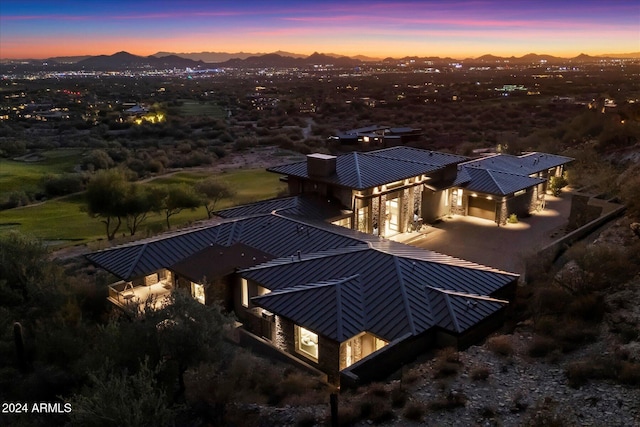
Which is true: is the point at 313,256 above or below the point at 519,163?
below

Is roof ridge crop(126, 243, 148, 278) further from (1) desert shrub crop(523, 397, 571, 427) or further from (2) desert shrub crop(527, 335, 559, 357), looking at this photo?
(1) desert shrub crop(523, 397, 571, 427)

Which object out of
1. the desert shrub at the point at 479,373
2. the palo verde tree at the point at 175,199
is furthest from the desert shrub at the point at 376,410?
the palo verde tree at the point at 175,199

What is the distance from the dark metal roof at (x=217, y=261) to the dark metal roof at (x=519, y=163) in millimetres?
18605

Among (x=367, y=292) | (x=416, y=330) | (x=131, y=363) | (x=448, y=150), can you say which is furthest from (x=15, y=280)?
(x=448, y=150)

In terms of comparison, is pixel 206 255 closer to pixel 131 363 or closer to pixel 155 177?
pixel 131 363

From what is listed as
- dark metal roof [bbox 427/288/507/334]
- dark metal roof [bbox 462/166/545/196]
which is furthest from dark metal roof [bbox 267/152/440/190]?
dark metal roof [bbox 427/288/507/334]

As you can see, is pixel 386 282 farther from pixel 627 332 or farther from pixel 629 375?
pixel 629 375

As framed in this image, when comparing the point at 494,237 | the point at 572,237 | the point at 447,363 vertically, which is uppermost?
the point at 447,363

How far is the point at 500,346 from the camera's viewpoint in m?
14.7

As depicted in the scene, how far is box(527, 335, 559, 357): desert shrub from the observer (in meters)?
14.5

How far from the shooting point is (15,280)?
1941cm

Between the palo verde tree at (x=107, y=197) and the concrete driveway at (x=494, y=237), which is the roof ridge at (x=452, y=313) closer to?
the concrete driveway at (x=494, y=237)

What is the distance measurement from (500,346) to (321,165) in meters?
14.8

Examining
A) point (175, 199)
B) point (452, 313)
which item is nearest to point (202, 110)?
point (175, 199)
